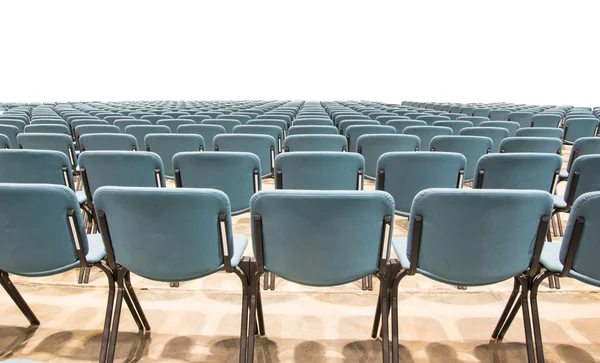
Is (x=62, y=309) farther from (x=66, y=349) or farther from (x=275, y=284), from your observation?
(x=275, y=284)

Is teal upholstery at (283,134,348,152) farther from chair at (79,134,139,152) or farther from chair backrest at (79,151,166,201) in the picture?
chair at (79,134,139,152)

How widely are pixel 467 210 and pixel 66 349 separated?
190 cm

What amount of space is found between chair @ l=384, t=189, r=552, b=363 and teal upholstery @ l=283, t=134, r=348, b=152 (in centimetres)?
185

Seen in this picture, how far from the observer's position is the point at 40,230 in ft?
4.45

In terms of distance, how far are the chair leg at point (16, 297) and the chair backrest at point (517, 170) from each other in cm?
268

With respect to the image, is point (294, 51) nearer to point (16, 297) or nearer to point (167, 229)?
point (16, 297)

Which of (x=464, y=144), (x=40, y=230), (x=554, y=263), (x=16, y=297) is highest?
(x=464, y=144)

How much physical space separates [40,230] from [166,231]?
53 cm

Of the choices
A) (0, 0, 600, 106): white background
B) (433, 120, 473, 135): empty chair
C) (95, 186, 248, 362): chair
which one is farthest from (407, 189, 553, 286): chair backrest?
(0, 0, 600, 106): white background

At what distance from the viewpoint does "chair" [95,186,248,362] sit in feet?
4.10

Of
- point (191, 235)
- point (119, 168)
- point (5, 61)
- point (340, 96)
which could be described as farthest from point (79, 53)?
point (191, 235)

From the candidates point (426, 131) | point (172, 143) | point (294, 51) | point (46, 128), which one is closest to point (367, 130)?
point (426, 131)

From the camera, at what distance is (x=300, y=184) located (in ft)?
7.27

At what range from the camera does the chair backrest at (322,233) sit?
1.20m
